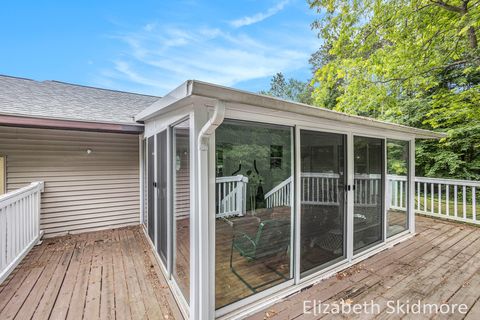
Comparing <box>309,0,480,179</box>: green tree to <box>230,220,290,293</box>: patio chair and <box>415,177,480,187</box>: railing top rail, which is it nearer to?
<box>415,177,480,187</box>: railing top rail

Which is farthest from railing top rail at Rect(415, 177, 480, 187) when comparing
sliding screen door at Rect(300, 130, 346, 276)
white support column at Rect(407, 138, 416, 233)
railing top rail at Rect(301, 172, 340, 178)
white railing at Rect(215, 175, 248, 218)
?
white railing at Rect(215, 175, 248, 218)

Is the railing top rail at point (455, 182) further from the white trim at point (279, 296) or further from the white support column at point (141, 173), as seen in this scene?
the white support column at point (141, 173)

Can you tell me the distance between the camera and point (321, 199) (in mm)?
3002

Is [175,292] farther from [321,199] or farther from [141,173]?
[141,173]

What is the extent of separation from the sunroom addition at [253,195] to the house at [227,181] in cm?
1

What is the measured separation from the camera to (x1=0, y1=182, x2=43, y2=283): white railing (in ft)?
9.34

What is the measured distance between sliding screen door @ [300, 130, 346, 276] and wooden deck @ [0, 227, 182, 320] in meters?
1.75

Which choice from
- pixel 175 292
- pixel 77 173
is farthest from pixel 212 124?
pixel 77 173

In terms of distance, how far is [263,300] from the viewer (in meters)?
2.40

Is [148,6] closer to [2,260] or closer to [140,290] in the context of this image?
[2,260]

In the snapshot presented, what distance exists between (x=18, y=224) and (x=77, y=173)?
4.71ft

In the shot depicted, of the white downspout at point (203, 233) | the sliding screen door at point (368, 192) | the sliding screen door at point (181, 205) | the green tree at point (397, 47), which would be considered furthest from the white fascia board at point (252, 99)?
the green tree at point (397, 47)

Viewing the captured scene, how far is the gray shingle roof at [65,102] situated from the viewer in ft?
12.6

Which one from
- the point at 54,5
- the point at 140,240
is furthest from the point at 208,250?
the point at 54,5
